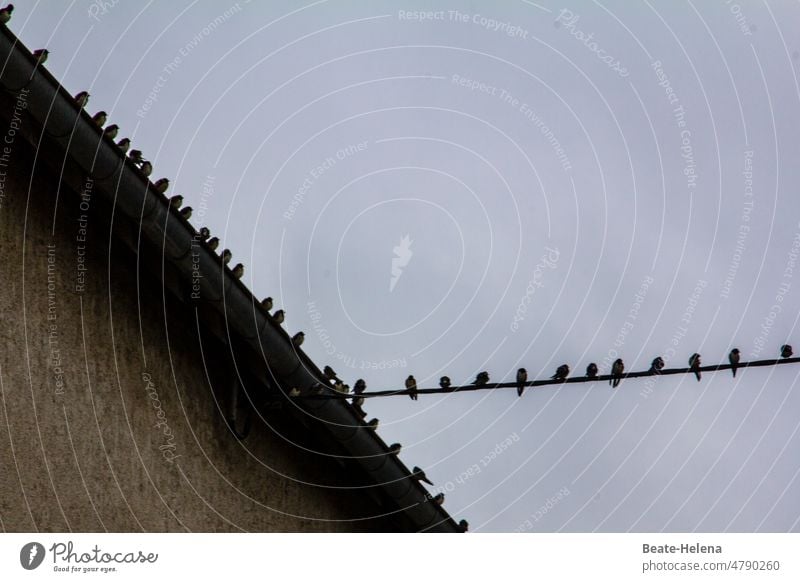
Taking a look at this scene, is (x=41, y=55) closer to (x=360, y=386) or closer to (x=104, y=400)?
(x=104, y=400)

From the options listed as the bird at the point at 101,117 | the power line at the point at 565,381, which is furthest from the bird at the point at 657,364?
the bird at the point at 101,117

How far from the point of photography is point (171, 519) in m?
13.9

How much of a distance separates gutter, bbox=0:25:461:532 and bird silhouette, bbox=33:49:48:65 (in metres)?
0.11

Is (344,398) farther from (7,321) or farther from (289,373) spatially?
(7,321)

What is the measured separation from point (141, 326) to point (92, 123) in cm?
257

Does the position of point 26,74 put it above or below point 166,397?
above

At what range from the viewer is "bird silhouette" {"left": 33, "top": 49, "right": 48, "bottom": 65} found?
1222 cm

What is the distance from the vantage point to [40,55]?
40.7ft

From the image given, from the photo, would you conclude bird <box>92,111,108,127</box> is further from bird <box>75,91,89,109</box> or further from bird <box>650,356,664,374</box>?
bird <box>650,356,664,374</box>

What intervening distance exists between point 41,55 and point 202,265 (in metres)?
2.97

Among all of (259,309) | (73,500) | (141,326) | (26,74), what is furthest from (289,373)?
(26,74)
